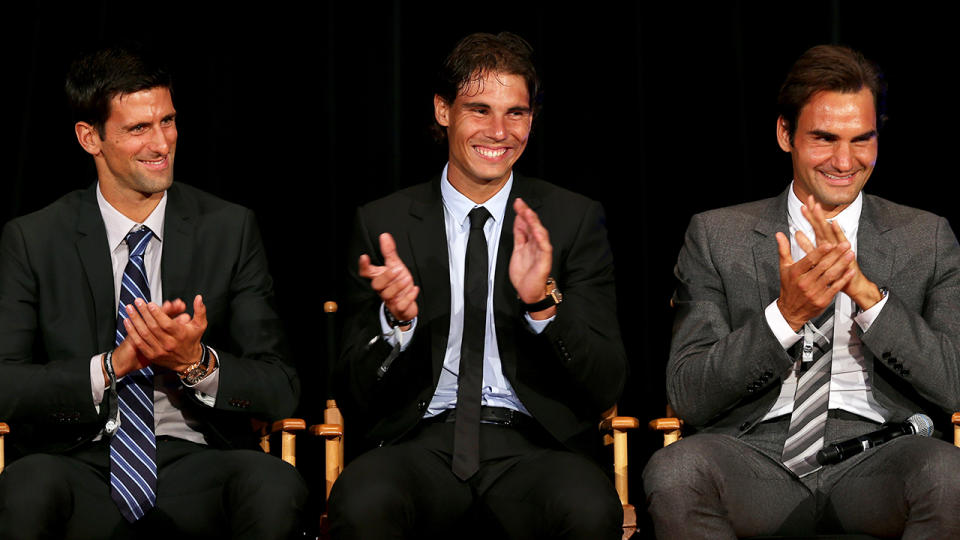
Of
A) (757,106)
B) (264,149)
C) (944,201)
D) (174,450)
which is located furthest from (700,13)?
(174,450)

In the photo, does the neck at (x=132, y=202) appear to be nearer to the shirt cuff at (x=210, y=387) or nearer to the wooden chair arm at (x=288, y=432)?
the shirt cuff at (x=210, y=387)

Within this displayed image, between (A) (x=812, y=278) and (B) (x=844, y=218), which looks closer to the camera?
(A) (x=812, y=278)

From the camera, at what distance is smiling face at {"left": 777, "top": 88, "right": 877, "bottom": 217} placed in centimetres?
337

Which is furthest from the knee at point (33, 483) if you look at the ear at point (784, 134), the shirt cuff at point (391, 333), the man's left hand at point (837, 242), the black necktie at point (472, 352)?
the ear at point (784, 134)

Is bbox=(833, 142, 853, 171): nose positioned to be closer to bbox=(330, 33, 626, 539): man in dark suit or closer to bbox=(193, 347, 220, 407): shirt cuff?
bbox=(330, 33, 626, 539): man in dark suit

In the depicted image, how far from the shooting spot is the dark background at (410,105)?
4.25 m

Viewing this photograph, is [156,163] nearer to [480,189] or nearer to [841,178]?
[480,189]

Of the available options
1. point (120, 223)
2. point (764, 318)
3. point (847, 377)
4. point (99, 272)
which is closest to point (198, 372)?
point (99, 272)

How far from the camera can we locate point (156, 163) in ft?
11.4

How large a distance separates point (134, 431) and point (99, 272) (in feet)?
1.44

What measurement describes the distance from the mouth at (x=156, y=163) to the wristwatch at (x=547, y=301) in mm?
1071

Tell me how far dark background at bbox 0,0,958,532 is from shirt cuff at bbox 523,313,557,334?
1191 millimetres

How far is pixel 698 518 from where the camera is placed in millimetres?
2939

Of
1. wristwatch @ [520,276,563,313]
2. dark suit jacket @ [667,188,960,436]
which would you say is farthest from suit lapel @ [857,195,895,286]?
wristwatch @ [520,276,563,313]
